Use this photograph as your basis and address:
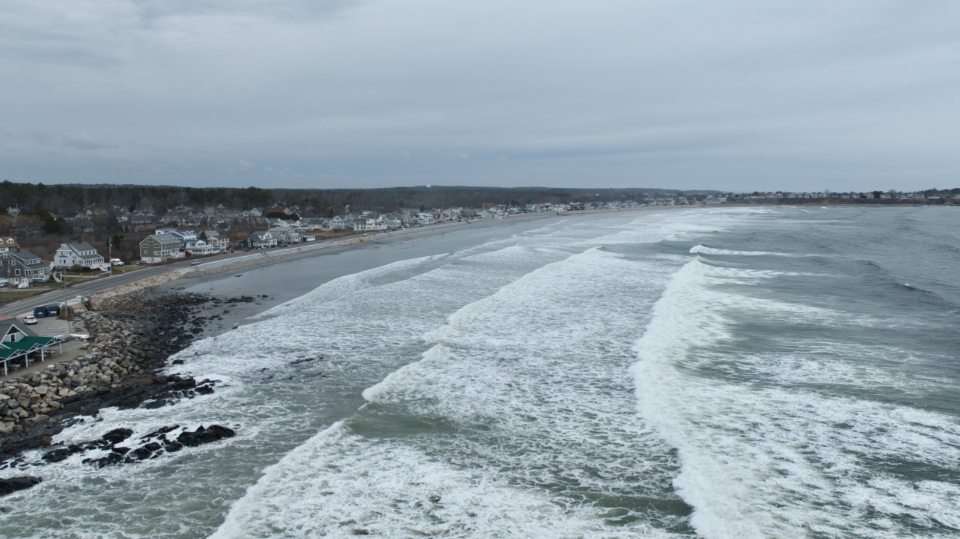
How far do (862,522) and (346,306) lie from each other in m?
20.8

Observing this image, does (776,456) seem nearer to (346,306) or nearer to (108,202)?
(346,306)

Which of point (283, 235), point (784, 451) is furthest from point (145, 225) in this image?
point (784, 451)

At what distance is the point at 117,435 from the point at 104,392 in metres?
3.80

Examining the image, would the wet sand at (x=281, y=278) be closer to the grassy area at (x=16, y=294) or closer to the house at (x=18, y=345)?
the house at (x=18, y=345)

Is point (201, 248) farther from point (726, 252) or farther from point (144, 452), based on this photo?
point (726, 252)

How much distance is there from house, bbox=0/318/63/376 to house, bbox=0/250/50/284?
63.6ft

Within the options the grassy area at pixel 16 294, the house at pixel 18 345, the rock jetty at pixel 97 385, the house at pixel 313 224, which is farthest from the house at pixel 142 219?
the house at pixel 18 345

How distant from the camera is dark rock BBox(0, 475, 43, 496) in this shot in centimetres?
956

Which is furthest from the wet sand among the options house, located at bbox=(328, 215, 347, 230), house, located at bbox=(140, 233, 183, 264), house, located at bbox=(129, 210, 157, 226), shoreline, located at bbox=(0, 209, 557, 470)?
house, located at bbox=(129, 210, 157, 226)

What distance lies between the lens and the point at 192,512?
8773 millimetres

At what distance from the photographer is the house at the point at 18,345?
15586mm

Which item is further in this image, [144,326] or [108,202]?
[108,202]

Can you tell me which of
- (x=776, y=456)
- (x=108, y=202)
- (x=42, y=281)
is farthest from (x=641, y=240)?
(x=108, y=202)

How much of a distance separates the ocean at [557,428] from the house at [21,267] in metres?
22.2
